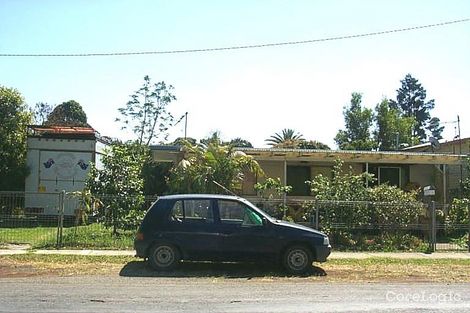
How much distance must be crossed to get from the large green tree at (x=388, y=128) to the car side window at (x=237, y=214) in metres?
48.1

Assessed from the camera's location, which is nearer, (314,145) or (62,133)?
(62,133)

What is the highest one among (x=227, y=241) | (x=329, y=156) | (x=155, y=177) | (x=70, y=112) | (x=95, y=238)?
(x=70, y=112)

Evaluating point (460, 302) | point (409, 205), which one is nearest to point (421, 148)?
point (409, 205)

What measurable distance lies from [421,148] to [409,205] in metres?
16.5

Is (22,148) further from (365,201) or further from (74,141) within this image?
(365,201)

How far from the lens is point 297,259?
40.1ft

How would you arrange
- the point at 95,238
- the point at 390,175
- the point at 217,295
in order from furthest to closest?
the point at 390,175, the point at 95,238, the point at 217,295

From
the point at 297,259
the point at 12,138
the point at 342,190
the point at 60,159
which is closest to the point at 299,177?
the point at 342,190

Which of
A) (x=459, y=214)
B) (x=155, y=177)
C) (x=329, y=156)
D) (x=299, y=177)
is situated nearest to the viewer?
(x=459, y=214)

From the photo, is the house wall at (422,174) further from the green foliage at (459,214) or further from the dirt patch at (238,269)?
the dirt patch at (238,269)

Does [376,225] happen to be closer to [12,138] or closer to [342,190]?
[342,190]

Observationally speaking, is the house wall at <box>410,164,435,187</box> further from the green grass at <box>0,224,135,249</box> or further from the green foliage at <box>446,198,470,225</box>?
the green grass at <box>0,224,135,249</box>
